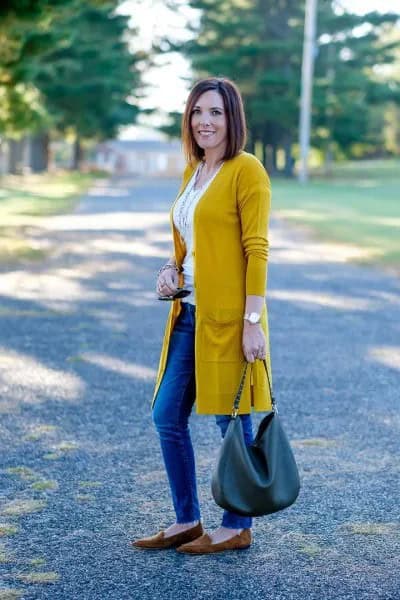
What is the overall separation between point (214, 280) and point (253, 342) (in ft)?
0.85

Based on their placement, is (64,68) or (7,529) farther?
(64,68)

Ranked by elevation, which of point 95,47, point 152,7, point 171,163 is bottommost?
point 171,163

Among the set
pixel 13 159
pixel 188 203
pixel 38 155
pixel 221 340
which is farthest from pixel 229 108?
pixel 38 155

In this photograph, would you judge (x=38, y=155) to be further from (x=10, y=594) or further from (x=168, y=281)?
(x=10, y=594)

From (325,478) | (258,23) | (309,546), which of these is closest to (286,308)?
(325,478)

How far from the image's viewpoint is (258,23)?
57.3 m

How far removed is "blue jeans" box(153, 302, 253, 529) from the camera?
12.7 ft

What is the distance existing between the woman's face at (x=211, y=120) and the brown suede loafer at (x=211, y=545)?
1.43 metres

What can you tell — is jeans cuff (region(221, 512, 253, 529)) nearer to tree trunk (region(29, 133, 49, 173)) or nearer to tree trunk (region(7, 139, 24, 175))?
tree trunk (region(7, 139, 24, 175))

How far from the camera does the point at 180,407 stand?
3.90 metres

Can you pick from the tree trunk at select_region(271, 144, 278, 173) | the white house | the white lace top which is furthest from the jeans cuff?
the white house

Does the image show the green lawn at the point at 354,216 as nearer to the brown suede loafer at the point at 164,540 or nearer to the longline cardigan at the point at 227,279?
the brown suede loafer at the point at 164,540

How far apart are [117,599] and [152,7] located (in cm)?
6750

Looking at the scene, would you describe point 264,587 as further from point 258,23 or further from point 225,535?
point 258,23
